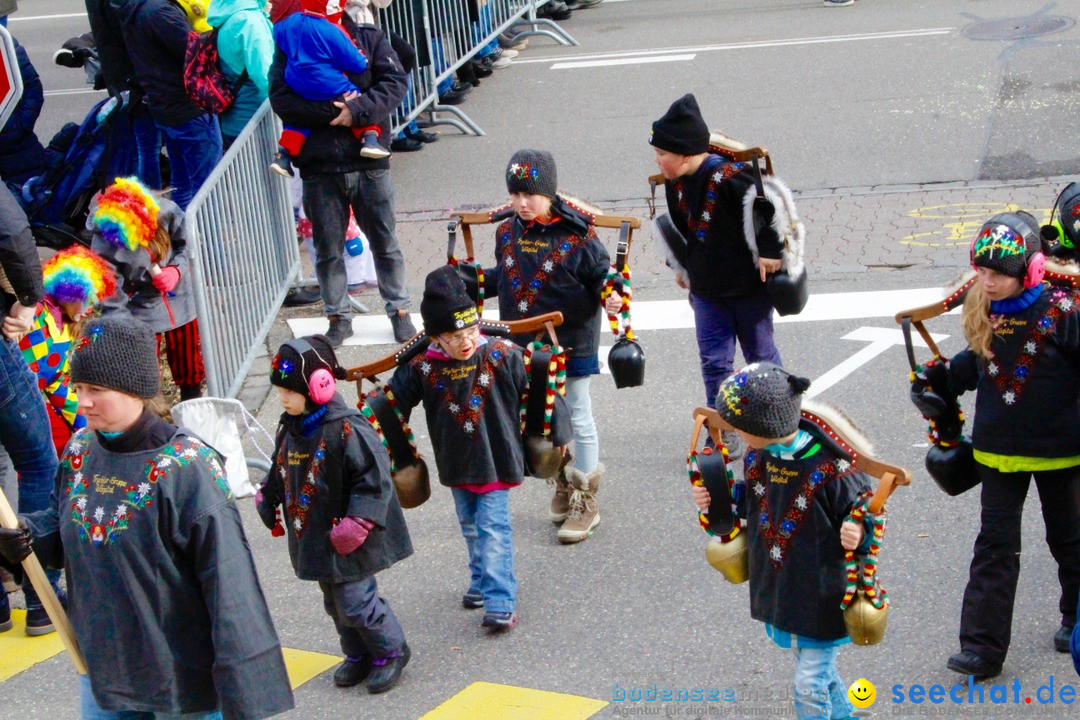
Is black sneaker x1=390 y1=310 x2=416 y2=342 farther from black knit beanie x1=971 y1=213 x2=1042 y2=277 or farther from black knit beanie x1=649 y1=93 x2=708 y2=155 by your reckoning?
black knit beanie x1=971 y1=213 x2=1042 y2=277

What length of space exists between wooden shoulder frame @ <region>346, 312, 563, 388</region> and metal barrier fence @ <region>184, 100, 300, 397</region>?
2.39 metres

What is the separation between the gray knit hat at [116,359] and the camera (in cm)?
389

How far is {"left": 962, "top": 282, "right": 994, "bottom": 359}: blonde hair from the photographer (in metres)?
4.89

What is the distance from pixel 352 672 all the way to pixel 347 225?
4.16 meters

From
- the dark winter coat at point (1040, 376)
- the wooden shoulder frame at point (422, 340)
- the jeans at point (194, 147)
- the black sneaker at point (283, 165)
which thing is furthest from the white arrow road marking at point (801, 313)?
the dark winter coat at point (1040, 376)

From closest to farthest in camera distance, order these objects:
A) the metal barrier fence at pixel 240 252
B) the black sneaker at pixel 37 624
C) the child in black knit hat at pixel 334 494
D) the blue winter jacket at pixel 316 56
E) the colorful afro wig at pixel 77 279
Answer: the child in black knit hat at pixel 334 494 < the black sneaker at pixel 37 624 < the colorful afro wig at pixel 77 279 < the metal barrier fence at pixel 240 252 < the blue winter jacket at pixel 316 56

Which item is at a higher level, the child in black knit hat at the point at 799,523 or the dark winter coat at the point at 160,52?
the dark winter coat at the point at 160,52

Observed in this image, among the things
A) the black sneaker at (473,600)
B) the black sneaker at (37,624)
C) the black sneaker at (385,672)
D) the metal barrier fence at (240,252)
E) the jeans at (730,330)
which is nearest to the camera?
the black sneaker at (385,672)

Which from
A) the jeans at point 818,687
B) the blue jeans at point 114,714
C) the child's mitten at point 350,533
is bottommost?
the jeans at point 818,687

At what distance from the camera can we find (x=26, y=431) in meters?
5.93

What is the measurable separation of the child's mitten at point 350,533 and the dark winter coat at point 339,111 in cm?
412

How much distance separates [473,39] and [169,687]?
11250mm

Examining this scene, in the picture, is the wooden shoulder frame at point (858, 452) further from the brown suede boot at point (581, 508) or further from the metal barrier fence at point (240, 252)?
the metal barrier fence at point (240, 252)

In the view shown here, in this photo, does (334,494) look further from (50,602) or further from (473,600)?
(50,602)
